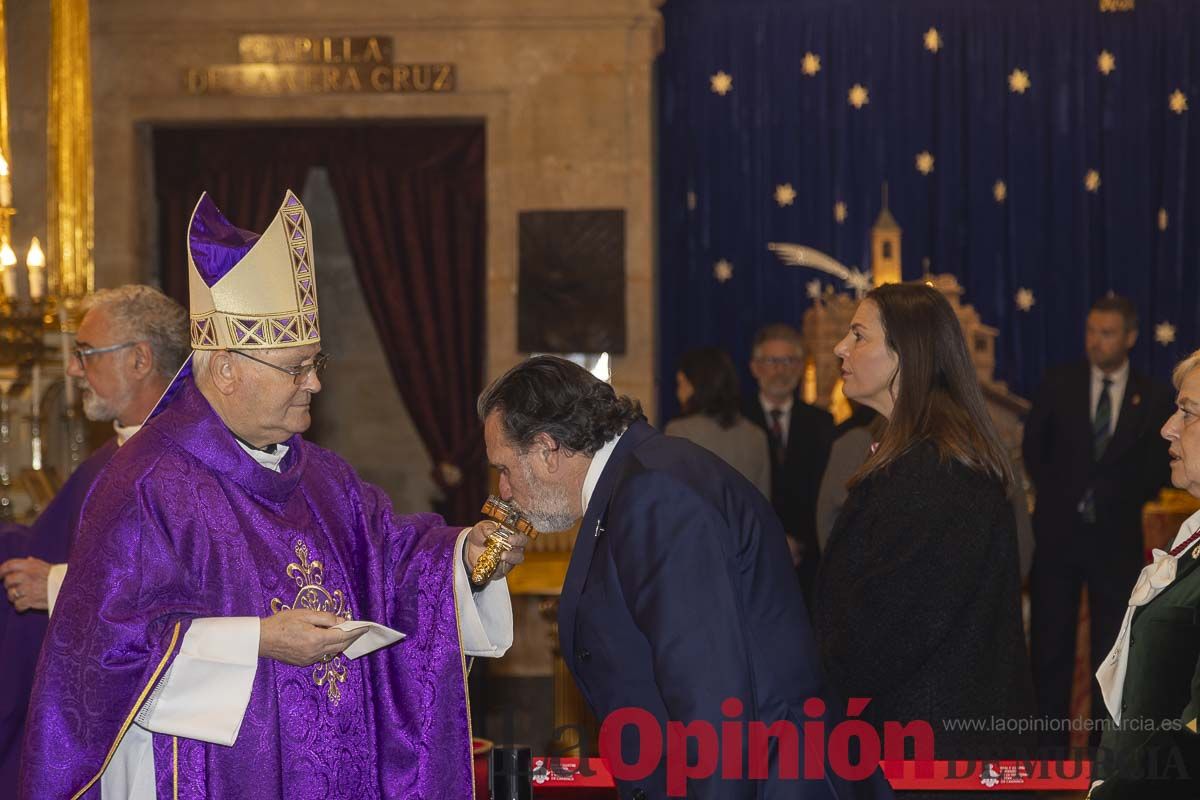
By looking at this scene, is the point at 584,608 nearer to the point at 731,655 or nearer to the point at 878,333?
the point at 731,655

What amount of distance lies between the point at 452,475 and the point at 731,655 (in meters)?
5.79

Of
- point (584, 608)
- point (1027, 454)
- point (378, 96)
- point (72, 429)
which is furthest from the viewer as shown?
point (378, 96)

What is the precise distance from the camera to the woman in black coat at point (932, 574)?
276 cm

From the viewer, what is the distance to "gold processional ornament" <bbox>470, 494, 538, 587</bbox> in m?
2.72

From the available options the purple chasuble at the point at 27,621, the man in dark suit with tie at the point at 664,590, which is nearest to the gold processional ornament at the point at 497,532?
the man in dark suit with tie at the point at 664,590

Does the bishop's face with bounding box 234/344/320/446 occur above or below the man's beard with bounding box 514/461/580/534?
above

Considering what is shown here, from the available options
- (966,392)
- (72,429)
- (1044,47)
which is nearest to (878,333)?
(966,392)

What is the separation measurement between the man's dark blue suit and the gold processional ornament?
0.34m

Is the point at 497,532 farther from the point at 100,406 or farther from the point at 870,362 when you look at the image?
the point at 100,406

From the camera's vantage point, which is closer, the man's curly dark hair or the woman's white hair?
the man's curly dark hair

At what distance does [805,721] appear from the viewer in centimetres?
224

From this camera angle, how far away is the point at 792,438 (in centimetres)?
621

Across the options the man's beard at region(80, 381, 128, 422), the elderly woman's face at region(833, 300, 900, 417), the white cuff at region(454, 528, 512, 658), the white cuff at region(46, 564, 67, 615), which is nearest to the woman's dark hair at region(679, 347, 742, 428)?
the elderly woman's face at region(833, 300, 900, 417)

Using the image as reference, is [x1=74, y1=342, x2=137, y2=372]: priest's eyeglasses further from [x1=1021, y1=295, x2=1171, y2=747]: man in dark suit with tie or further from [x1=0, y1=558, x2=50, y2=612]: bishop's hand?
[x1=1021, y1=295, x2=1171, y2=747]: man in dark suit with tie
